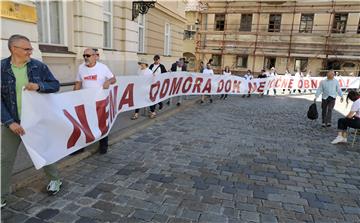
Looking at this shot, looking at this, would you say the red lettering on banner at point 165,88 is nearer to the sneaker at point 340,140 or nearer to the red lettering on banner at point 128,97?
the red lettering on banner at point 128,97

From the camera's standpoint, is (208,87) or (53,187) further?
(208,87)

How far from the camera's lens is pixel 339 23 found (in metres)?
28.6

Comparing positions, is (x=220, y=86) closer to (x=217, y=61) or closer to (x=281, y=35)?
(x=281, y=35)

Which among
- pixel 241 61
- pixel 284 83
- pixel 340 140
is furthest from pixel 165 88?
pixel 241 61

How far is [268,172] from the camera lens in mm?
4965

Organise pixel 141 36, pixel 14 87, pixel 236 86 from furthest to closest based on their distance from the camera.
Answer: pixel 236 86, pixel 141 36, pixel 14 87

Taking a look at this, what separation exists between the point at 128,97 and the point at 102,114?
210 cm

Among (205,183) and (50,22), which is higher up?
(50,22)

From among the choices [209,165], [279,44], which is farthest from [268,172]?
[279,44]

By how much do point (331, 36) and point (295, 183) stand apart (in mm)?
28434

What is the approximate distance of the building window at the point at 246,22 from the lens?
104ft

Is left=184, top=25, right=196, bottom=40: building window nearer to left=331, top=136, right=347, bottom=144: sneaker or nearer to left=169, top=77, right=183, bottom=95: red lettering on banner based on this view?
left=169, top=77, right=183, bottom=95: red lettering on banner

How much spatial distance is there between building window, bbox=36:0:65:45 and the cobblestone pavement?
12.3 ft

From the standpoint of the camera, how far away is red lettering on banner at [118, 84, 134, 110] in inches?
268
